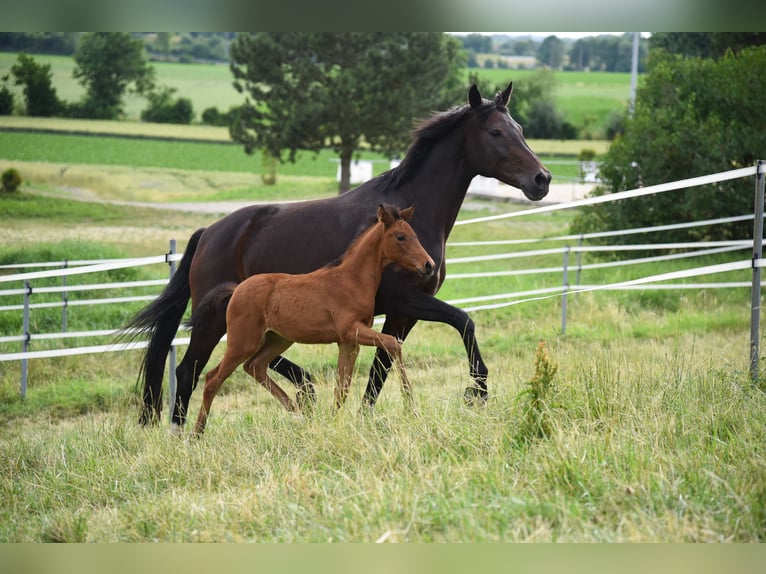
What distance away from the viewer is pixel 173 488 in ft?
14.8

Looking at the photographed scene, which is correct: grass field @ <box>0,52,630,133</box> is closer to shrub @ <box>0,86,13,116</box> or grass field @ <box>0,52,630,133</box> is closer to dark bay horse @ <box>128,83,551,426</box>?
shrub @ <box>0,86,13,116</box>

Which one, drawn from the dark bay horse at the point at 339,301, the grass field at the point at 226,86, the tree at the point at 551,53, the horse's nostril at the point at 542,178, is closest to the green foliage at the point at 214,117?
the grass field at the point at 226,86

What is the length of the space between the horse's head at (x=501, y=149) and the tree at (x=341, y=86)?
20394mm

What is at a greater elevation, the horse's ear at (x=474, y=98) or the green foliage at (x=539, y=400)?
the horse's ear at (x=474, y=98)

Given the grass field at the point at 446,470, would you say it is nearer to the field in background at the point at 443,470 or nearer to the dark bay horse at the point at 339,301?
the field in background at the point at 443,470

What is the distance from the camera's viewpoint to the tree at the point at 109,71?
28.6 m

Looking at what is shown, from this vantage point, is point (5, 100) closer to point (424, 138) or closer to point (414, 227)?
point (424, 138)

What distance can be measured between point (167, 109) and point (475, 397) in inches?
1234

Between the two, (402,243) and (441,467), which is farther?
(402,243)

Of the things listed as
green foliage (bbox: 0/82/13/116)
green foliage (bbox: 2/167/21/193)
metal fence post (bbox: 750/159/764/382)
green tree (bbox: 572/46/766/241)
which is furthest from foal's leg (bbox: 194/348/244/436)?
green foliage (bbox: 2/167/21/193)

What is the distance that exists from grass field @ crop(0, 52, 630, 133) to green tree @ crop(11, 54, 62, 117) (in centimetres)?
45

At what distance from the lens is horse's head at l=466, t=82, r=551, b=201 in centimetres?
524

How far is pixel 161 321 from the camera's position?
248 inches

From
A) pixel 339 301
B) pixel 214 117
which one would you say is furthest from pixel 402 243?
pixel 214 117
